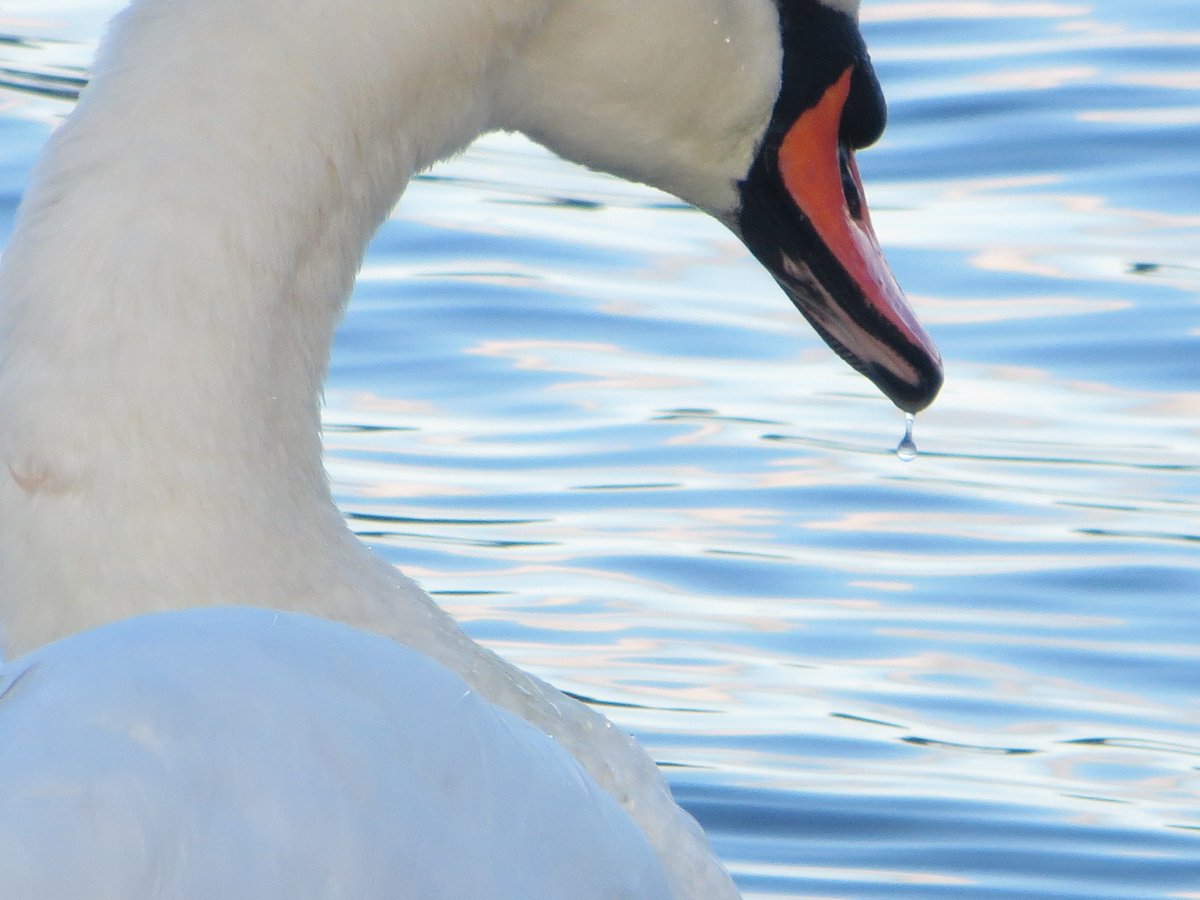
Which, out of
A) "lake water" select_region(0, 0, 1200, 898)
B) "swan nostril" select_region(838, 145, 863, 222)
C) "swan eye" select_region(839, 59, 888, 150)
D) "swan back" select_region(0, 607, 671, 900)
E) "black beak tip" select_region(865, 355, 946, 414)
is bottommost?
"lake water" select_region(0, 0, 1200, 898)

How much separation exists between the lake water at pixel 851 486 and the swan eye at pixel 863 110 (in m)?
1.27

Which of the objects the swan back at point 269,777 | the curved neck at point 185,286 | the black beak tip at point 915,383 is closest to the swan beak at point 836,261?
the black beak tip at point 915,383

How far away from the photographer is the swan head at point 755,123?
9.96 feet

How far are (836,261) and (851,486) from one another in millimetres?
2200

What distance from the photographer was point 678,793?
445 centimetres

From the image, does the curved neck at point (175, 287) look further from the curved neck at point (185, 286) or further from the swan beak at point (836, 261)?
the swan beak at point (836, 261)

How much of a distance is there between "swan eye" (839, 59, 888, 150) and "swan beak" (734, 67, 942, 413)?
12mm

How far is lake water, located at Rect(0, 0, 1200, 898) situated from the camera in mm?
4457

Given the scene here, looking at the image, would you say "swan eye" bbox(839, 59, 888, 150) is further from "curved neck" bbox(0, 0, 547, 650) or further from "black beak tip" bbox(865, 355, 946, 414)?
"curved neck" bbox(0, 0, 547, 650)

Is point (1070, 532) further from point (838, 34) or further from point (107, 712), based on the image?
point (107, 712)

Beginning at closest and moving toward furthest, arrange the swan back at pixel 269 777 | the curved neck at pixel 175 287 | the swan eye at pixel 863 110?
the swan back at pixel 269 777, the curved neck at pixel 175 287, the swan eye at pixel 863 110

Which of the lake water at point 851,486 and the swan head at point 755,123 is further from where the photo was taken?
the lake water at point 851,486

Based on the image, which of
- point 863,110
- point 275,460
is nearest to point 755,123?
point 863,110

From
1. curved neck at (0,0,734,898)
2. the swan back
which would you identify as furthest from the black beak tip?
the swan back
